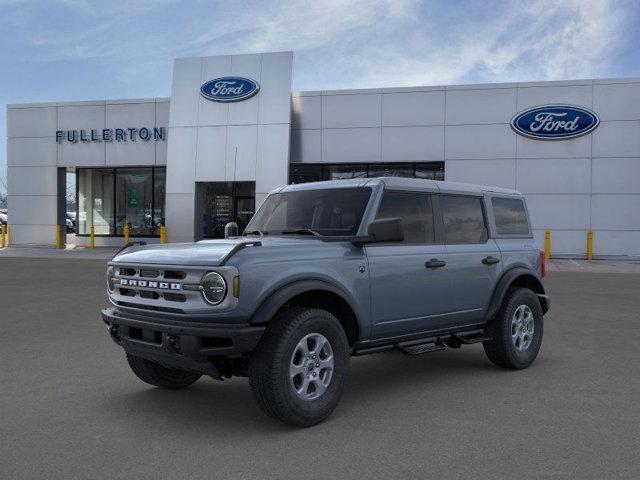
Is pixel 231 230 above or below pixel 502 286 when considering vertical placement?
above

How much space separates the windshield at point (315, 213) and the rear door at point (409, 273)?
23cm

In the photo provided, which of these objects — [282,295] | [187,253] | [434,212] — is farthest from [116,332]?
[434,212]

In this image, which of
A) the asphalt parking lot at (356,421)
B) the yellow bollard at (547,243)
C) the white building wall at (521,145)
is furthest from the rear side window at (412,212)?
the white building wall at (521,145)

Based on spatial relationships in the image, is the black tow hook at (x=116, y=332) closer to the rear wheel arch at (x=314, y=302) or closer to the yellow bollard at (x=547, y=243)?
the rear wheel arch at (x=314, y=302)

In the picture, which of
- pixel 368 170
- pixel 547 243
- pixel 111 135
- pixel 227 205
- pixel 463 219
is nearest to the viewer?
pixel 463 219

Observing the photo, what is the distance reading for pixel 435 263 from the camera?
553cm

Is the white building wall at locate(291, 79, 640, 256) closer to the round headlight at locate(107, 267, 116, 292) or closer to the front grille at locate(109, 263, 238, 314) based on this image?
the round headlight at locate(107, 267, 116, 292)

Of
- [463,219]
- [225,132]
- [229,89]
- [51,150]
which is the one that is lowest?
[463,219]

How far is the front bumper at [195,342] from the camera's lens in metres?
4.18

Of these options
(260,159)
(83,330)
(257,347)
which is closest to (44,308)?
(83,330)

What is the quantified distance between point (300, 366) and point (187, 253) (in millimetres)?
1156

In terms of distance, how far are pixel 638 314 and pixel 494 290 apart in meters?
5.40

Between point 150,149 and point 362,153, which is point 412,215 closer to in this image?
point 362,153

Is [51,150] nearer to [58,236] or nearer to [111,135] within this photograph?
[111,135]
